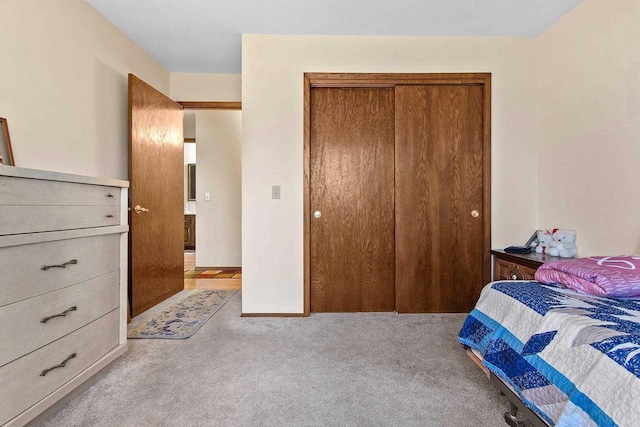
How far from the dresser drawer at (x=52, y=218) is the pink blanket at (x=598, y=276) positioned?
2.41m

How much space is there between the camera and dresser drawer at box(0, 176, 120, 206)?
1200 mm

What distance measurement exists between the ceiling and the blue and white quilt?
83.2 inches

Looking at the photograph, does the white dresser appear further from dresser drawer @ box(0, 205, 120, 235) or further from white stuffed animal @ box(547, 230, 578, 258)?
white stuffed animal @ box(547, 230, 578, 258)

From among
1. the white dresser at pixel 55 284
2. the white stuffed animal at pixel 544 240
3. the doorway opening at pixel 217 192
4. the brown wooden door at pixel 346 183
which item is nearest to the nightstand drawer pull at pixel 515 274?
the white stuffed animal at pixel 544 240

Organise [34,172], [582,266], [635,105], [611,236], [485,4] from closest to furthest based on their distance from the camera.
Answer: [34,172]
[582,266]
[635,105]
[611,236]
[485,4]

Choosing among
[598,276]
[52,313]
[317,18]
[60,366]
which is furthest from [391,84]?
[60,366]

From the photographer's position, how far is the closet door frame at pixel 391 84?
2.74m

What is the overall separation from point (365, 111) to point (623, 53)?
1.76 meters

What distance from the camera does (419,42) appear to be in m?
2.77

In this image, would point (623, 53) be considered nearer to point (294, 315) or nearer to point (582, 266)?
point (582, 266)

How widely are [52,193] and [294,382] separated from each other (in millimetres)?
1510

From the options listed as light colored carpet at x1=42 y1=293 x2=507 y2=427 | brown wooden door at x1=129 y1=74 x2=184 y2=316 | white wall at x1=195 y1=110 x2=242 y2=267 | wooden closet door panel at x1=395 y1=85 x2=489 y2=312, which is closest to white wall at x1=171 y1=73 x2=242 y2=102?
brown wooden door at x1=129 y1=74 x2=184 y2=316

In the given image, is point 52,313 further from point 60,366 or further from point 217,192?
point 217,192

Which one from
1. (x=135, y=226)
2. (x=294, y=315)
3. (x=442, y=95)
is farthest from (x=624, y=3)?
(x=135, y=226)
